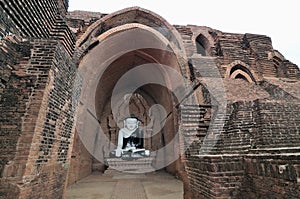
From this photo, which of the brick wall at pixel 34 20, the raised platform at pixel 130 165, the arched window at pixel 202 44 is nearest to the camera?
the brick wall at pixel 34 20

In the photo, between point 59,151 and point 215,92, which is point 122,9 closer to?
point 215,92

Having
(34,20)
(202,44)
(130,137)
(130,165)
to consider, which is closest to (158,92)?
(130,137)

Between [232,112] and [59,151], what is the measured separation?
534 centimetres

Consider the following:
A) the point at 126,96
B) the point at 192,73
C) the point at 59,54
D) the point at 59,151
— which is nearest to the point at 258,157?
the point at 59,151

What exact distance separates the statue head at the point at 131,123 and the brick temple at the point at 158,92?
3478 millimetres

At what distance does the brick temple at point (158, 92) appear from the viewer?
2615mm

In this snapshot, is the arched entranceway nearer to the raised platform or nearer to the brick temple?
the brick temple

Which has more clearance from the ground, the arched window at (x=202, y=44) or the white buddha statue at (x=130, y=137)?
the arched window at (x=202, y=44)

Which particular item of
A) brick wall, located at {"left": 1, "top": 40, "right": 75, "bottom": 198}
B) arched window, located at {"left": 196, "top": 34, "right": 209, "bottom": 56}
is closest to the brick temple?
brick wall, located at {"left": 1, "top": 40, "right": 75, "bottom": 198}

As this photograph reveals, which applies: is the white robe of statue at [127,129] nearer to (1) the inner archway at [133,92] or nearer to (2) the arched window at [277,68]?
(1) the inner archway at [133,92]

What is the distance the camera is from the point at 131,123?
587 inches

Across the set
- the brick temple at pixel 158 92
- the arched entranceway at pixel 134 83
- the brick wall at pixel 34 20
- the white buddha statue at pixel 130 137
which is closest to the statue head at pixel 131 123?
the white buddha statue at pixel 130 137

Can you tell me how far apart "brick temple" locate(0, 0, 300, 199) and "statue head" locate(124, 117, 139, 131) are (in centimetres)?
348

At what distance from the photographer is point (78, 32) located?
28.6 ft
